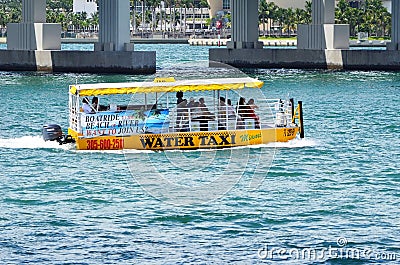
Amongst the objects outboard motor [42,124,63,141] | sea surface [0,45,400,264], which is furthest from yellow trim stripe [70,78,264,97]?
sea surface [0,45,400,264]

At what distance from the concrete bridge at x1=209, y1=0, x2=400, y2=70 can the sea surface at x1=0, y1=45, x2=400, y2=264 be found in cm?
4679

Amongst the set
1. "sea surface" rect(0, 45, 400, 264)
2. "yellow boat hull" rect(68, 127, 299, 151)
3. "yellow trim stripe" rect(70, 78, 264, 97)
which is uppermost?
"yellow trim stripe" rect(70, 78, 264, 97)

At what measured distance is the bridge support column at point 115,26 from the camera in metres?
88.8

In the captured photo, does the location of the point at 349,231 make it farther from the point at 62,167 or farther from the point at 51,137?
the point at 51,137

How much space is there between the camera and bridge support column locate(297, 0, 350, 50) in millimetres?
95938

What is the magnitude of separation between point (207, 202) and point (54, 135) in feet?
36.9

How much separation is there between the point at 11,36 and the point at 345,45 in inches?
1089

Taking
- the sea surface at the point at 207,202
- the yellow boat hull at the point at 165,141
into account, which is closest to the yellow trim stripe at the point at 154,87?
the yellow boat hull at the point at 165,141

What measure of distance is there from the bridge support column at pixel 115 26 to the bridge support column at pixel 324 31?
17.2m

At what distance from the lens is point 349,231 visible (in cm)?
2564

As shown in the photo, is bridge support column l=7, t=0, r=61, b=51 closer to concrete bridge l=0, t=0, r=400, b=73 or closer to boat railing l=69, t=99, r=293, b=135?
concrete bridge l=0, t=0, r=400, b=73

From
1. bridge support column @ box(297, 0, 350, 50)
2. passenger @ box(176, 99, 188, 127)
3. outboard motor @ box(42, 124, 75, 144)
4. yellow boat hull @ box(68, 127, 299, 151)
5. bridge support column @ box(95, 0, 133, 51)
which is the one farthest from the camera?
bridge support column @ box(297, 0, 350, 50)

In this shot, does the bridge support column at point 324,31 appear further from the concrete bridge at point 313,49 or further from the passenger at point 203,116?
the passenger at point 203,116

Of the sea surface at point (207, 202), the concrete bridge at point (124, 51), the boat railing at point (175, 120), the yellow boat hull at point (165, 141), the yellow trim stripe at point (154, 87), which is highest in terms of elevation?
the concrete bridge at point (124, 51)
